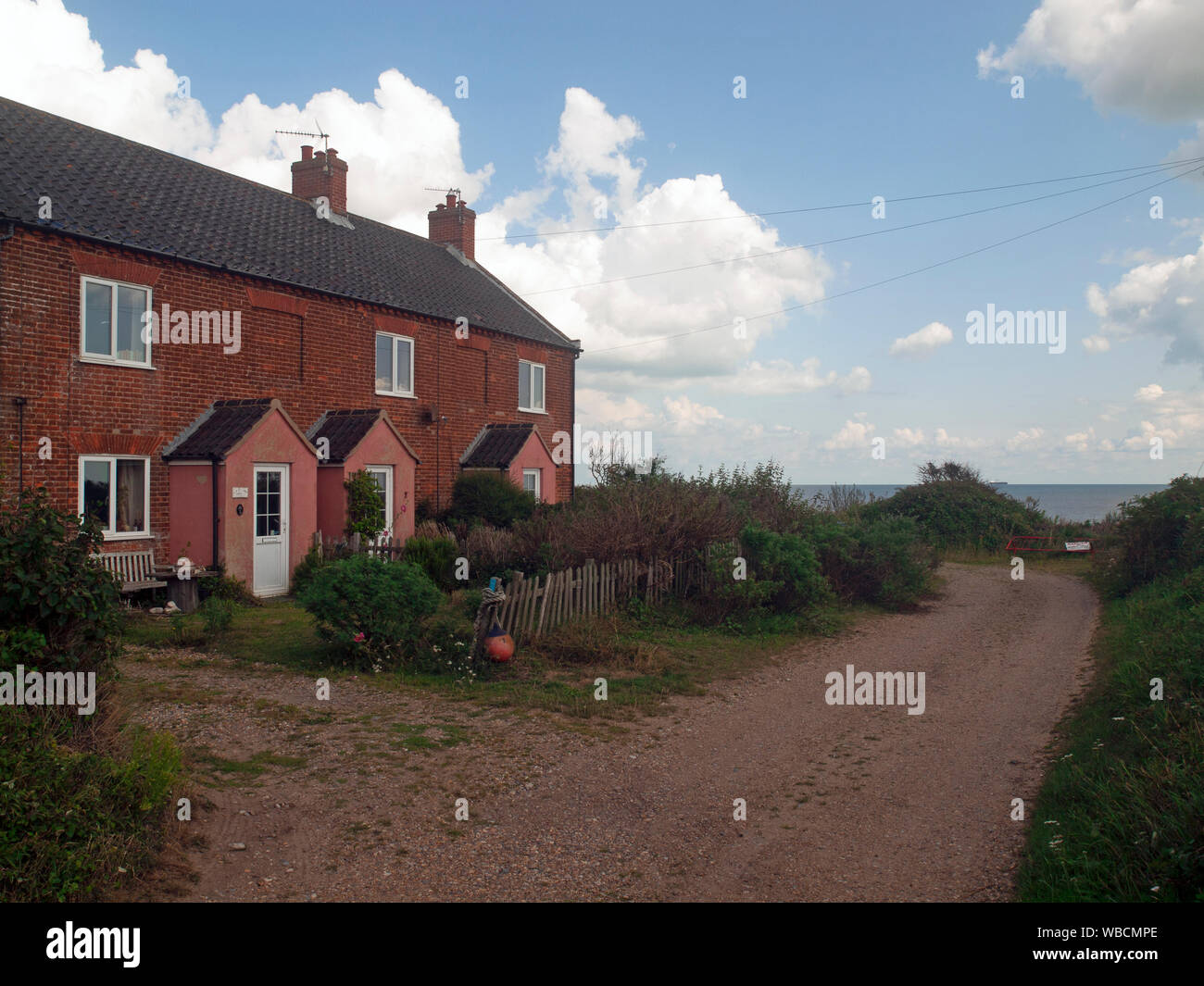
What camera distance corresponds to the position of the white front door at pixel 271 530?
15.5m

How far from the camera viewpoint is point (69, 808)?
4.45 metres

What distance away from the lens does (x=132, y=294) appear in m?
14.4

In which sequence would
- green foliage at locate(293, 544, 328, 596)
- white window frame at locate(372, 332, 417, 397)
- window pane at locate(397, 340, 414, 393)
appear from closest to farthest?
green foliage at locate(293, 544, 328, 596)
white window frame at locate(372, 332, 417, 397)
window pane at locate(397, 340, 414, 393)

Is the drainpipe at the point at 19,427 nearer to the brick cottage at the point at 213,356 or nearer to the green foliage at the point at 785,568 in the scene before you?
the brick cottage at the point at 213,356

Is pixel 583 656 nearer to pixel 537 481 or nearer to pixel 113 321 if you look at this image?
pixel 113 321

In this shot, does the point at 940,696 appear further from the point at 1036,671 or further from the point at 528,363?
the point at 528,363

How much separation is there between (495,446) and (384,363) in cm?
397

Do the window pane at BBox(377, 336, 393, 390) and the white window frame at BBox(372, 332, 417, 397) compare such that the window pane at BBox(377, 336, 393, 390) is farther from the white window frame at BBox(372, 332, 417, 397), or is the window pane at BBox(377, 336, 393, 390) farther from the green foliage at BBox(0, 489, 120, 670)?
the green foliage at BBox(0, 489, 120, 670)

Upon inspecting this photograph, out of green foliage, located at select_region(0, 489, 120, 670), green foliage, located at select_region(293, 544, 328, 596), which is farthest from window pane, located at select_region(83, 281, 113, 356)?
green foliage, located at select_region(0, 489, 120, 670)

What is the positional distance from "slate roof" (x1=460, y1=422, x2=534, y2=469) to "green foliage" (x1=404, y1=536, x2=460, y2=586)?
241 inches

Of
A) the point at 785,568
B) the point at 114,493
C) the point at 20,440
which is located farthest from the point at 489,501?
the point at 20,440

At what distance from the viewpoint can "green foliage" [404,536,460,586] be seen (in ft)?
50.7
